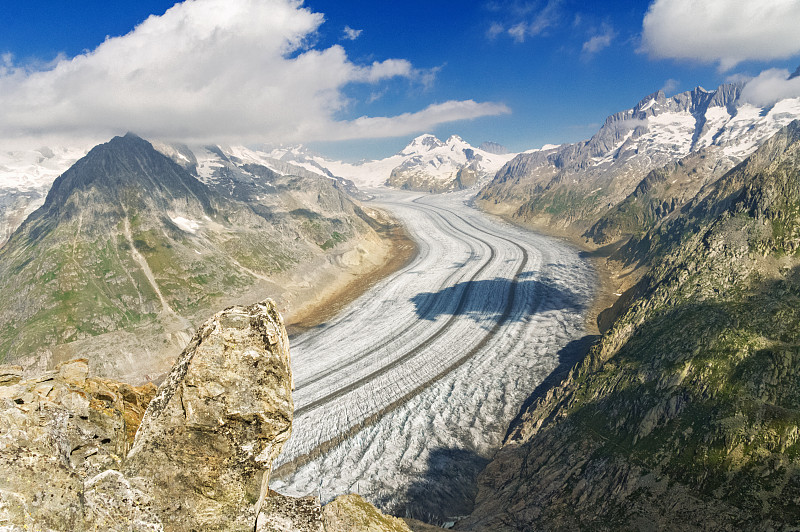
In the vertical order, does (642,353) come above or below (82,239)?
below

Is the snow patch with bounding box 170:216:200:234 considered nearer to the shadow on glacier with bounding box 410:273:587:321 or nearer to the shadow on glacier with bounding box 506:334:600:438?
the shadow on glacier with bounding box 410:273:587:321

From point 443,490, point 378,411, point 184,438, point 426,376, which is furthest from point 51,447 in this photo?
point 426,376

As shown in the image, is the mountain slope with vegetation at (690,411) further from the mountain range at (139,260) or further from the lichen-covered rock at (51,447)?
the mountain range at (139,260)

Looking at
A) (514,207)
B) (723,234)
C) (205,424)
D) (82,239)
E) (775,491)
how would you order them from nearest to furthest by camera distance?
(205,424)
(775,491)
(723,234)
(82,239)
(514,207)

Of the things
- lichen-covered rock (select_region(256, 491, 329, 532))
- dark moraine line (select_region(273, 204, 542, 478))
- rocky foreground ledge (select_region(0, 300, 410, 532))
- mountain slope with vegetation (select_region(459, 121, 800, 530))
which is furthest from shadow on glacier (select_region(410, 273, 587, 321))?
rocky foreground ledge (select_region(0, 300, 410, 532))

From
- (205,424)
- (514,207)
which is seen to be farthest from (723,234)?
(514,207)

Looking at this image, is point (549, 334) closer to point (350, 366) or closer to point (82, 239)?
point (350, 366)
